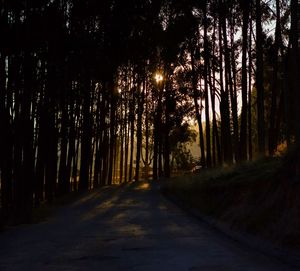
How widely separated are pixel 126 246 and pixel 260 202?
367 centimetres

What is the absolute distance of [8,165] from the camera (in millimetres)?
20578

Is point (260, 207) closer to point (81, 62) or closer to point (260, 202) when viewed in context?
point (260, 202)

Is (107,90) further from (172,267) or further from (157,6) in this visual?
(172,267)

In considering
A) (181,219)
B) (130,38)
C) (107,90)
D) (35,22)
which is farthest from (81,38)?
(107,90)

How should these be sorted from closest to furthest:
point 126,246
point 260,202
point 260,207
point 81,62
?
1. point 126,246
2. point 260,207
3. point 260,202
4. point 81,62

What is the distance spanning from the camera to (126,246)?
9.98m

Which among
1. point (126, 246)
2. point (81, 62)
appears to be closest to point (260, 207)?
point (126, 246)

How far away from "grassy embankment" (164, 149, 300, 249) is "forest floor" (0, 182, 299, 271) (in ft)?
1.86

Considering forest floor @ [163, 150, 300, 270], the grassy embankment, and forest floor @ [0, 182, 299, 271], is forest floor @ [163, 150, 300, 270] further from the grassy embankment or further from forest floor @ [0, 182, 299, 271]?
forest floor @ [0, 182, 299, 271]

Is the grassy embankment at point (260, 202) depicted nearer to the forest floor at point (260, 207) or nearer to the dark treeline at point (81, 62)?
the forest floor at point (260, 207)

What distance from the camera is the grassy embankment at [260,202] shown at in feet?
32.2

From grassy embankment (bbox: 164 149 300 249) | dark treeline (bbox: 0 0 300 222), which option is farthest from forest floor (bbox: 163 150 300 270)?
dark treeline (bbox: 0 0 300 222)

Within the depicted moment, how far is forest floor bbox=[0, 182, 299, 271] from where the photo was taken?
8000 millimetres

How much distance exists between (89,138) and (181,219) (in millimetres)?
16293
